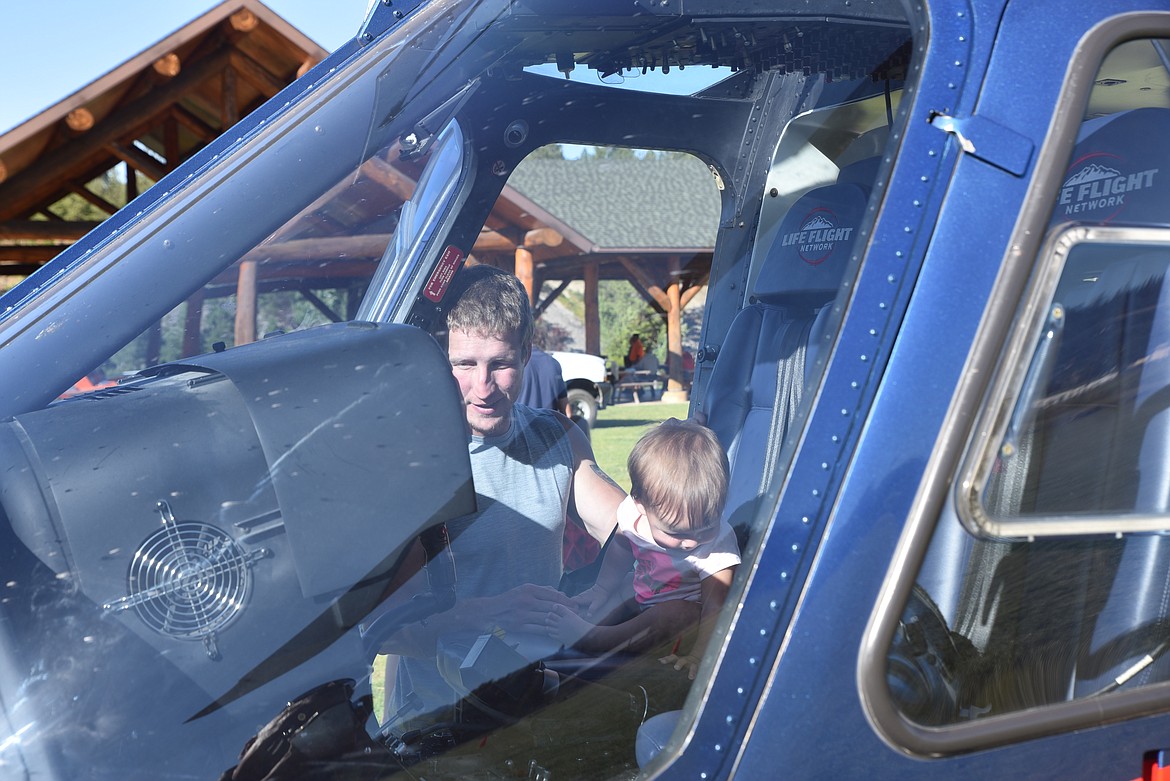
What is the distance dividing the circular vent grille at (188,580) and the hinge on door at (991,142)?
2.93 ft

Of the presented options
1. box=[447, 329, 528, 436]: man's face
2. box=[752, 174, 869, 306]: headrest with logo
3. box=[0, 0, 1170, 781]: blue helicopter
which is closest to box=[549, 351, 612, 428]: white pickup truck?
box=[447, 329, 528, 436]: man's face

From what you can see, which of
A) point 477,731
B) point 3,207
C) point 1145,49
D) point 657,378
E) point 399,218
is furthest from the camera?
point 3,207

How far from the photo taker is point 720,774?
105cm

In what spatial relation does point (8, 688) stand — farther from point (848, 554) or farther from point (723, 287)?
point (723, 287)

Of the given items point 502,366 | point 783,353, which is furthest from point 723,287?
point 502,366

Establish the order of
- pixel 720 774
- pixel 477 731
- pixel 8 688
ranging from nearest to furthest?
pixel 8 688 < pixel 720 774 < pixel 477 731

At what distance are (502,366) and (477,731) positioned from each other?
701mm

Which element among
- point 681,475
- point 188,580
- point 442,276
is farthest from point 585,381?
point 188,580

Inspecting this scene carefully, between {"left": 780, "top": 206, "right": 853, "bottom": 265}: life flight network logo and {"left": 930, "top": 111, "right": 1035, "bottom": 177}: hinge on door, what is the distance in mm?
958

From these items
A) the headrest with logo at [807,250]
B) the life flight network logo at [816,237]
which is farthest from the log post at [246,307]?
the life flight network logo at [816,237]

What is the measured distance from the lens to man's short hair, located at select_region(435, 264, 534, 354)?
5.58ft

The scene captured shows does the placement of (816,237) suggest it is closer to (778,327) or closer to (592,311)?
(778,327)

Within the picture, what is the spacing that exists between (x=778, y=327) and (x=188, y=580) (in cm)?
173

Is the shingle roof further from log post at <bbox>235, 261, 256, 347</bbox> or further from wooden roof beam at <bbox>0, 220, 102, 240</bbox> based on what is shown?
wooden roof beam at <bbox>0, 220, 102, 240</bbox>
